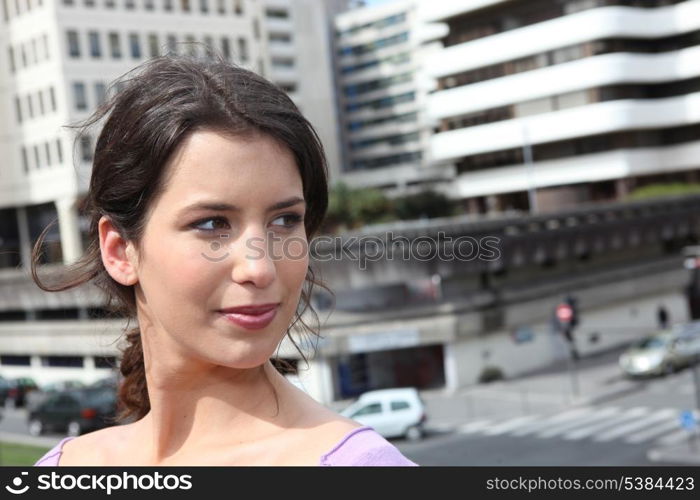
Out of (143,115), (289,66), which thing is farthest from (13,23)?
(289,66)

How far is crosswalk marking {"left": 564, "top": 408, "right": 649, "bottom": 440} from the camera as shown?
9360mm

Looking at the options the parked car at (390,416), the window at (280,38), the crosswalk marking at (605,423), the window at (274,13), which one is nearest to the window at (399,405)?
the parked car at (390,416)

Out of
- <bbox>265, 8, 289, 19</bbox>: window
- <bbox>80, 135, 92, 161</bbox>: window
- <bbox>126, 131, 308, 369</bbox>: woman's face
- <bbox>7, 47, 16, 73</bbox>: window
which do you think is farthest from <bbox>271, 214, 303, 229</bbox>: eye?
<bbox>265, 8, 289, 19</bbox>: window

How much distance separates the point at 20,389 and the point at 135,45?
4.71m

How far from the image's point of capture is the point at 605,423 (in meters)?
10.9

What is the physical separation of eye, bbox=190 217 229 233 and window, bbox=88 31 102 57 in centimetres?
773

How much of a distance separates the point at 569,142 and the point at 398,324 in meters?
8.79

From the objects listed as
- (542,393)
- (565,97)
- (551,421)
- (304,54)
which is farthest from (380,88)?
(551,421)

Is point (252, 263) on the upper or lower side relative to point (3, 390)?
upper

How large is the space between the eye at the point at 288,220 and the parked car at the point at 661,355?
13.6 metres

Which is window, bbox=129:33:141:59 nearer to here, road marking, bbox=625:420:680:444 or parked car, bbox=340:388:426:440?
parked car, bbox=340:388:426:440

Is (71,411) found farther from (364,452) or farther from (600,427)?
(364,452)

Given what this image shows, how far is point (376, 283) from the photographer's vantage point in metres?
14.6

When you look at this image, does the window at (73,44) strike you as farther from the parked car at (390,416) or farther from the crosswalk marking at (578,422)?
the crosswalk marking at (578,422)
